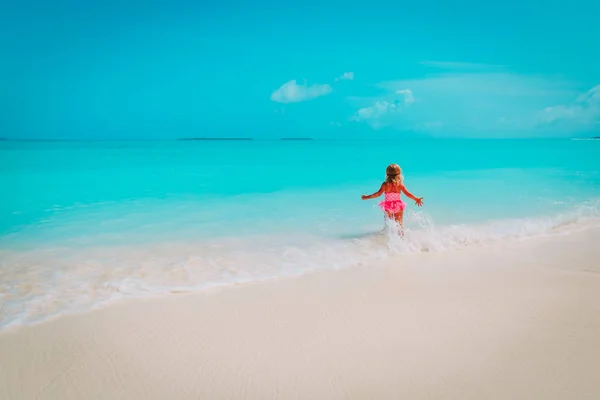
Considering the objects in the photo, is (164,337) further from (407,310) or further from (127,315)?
(407,310)

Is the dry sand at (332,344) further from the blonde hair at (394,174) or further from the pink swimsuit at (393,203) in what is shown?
the blonde hair at (394,174)

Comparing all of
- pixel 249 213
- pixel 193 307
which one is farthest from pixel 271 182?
pixel 193 307

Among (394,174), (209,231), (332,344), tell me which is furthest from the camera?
(209,231)

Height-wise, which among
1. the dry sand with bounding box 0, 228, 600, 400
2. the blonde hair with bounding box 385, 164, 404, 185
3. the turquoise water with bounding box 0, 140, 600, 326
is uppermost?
the blonde hair with bounding box 385, 164, 404, 185

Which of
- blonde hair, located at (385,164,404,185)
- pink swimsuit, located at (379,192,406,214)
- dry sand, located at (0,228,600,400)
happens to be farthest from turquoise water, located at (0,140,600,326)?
blonde hair, located at (385,164,404,185)

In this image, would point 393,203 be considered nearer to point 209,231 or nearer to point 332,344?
point 209,231

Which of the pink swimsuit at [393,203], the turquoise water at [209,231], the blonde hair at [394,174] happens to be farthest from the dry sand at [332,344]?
the blonde hair at [394,174]

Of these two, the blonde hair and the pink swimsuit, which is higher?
the blonde hair

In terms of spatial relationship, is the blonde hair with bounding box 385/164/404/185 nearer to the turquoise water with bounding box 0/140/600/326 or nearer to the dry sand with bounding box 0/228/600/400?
the turquoise water with bounding box 0/140/600/326

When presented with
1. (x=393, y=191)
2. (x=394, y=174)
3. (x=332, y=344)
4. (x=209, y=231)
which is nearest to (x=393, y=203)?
(x=393, y=191)

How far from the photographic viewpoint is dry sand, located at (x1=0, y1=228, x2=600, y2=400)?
2859 mm

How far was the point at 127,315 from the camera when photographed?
13.5 ft

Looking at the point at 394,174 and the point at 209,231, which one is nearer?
the point at 394,174

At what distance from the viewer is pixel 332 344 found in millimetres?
3383
